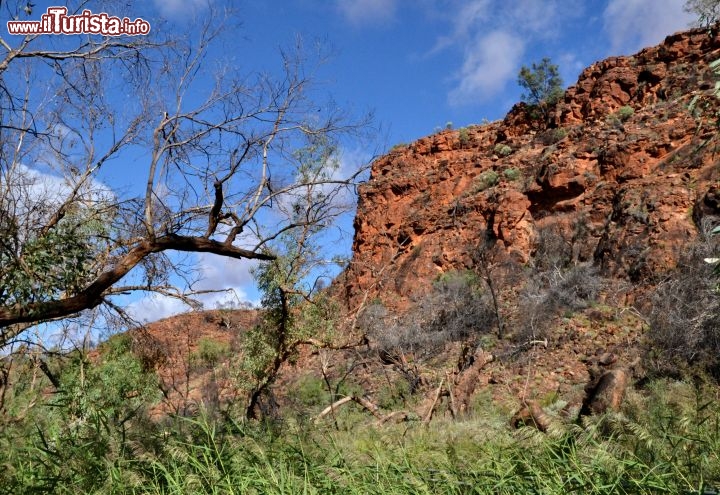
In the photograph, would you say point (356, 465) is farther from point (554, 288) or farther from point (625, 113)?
point (625, 113)

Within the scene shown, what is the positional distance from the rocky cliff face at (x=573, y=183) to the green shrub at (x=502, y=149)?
4.1 inches

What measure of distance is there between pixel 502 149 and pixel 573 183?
8746mm

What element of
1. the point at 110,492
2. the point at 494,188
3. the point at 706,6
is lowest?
the point at 110,492

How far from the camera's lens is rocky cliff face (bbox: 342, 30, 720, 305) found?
17.9m

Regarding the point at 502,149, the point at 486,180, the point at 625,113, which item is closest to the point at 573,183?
the point at 625,113

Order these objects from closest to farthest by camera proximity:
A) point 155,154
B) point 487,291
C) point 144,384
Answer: point 155,154 → point 144,384 → point 487,291

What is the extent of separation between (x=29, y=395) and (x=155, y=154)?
426cm

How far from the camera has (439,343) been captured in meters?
18.7

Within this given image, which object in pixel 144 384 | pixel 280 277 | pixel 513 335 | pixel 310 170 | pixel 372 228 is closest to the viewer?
pixel 310 170

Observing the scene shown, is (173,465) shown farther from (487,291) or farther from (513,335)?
(487,291)

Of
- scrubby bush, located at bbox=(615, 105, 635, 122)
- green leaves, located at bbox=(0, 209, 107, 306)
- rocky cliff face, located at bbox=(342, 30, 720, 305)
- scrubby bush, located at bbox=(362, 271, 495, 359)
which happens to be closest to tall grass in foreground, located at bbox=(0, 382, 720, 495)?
green leaves, located at bbox=(0, 209, 107, 306)

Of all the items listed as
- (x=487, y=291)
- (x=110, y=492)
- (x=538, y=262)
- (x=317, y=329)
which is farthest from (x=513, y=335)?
(x=110, y=492)

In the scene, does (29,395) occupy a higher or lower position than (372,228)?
lower

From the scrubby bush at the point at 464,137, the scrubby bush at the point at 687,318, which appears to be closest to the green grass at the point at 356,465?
the scrubby bush at the point at 687,318
